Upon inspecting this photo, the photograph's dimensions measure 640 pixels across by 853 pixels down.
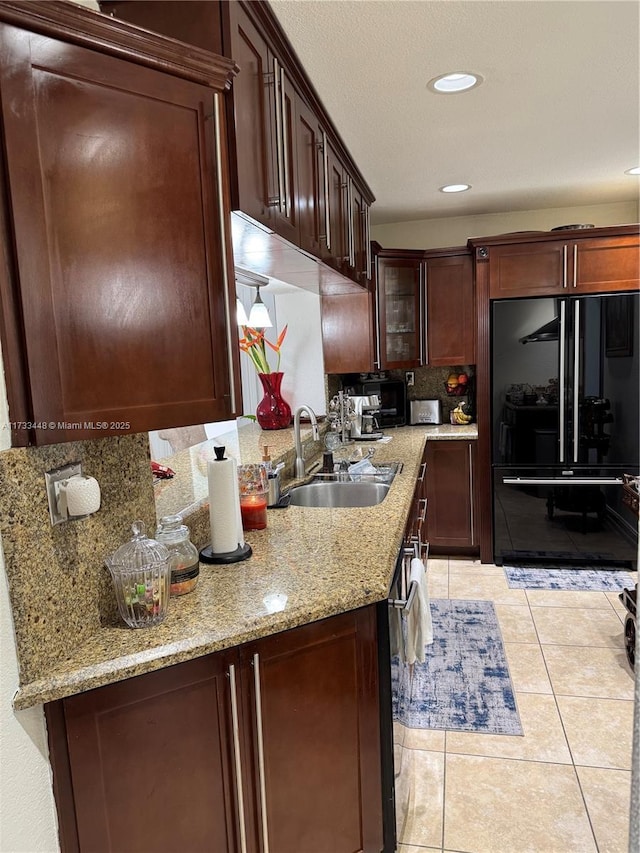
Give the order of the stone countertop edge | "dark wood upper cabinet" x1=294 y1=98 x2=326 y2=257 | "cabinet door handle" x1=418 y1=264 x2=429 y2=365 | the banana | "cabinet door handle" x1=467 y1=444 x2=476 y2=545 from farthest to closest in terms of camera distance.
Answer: the banana → "cabinet door handle" x1=418 y1=264 x2=429 y2=365 → "cabinet door handle" x1=467 y1=444 x2=476 y2=545 → "dark wood upper cabinet" x1=294 y1=98 x2=326 y2=257 → the stone countertop edge

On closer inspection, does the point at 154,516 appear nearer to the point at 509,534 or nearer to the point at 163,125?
the point at 163,125

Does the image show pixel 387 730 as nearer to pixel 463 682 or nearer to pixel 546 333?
pixel 463 682

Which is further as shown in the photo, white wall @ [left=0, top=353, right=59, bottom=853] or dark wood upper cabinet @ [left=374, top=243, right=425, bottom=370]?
dark wood upper cabinet @ [left=374, top=243, right=425, bottom=370]

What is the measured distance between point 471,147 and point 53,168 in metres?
2.33

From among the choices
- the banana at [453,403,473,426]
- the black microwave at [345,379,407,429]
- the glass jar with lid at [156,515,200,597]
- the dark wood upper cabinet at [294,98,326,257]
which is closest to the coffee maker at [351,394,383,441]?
the black microwave at [345,379,407,429]

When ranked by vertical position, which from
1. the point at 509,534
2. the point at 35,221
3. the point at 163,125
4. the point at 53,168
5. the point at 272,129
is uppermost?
the point at 272,129

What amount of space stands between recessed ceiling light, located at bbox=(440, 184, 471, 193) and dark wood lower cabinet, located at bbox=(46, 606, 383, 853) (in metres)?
2.88

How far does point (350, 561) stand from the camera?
5.47 ft

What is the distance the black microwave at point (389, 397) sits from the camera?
172 inches

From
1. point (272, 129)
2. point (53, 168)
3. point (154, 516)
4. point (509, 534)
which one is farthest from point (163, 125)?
point (509, 534)

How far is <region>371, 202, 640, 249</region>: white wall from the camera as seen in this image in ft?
13.6

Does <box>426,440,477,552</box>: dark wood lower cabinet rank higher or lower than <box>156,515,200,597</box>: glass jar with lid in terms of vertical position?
lower

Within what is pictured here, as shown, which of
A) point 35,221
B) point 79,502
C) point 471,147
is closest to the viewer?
point 35,221

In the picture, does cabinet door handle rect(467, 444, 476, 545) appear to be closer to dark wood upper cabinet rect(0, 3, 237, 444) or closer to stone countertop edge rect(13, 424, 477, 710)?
stone countertop edge rect(13, 424, 477, 710)
